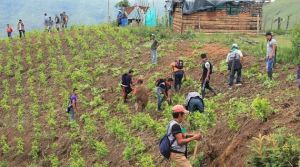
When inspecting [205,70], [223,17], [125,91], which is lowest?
[125,91]

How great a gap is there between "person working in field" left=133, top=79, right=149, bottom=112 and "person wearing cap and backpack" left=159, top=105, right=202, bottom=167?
866 cm

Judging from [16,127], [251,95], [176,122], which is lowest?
[16,127]

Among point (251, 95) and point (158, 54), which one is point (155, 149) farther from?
point (158, 54)

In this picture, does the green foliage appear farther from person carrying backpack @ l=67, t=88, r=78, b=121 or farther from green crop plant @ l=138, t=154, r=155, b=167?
person carrying backpack @ l=67, t=88, r=78, b=121

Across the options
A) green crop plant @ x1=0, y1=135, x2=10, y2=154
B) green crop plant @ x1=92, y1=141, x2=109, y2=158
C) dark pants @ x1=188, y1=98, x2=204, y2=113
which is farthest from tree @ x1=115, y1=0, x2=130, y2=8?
dark pants @ x1=188, y1=98, x2=204, y2=113

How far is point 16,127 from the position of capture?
2102cm

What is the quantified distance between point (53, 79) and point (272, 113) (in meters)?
17.9

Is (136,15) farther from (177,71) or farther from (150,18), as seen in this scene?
(177,71)

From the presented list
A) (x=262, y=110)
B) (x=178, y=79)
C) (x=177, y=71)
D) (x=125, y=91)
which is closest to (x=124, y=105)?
(x=125, y=91)

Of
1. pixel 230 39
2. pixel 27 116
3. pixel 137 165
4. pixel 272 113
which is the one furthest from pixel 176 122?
pixel 230 39

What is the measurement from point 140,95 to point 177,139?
9.10m

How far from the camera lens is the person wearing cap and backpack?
815 centimetres

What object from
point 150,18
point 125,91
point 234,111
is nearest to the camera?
point 234,111

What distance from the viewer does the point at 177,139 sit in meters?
8.15
